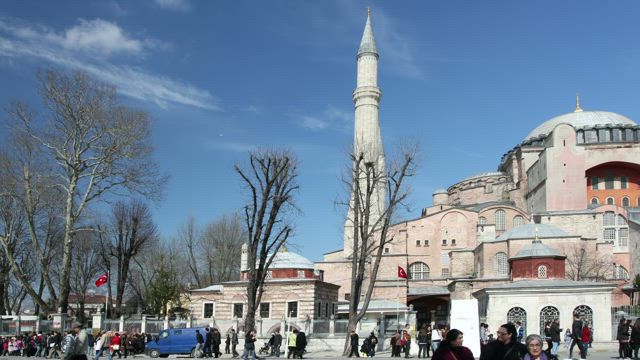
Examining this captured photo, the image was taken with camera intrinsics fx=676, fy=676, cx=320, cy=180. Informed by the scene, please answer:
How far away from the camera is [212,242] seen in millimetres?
51906

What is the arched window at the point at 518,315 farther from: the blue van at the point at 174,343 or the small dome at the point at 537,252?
the blue van at the point at 174,343

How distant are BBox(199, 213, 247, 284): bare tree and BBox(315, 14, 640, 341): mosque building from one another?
6355 millimetres

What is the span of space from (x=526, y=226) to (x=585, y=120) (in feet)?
80.5

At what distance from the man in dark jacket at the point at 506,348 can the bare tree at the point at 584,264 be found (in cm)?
3662

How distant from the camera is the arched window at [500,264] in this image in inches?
1674

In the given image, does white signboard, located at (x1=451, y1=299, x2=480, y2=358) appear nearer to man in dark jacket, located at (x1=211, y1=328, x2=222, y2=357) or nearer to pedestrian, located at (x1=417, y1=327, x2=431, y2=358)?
pedestrian, located at (x1=417, y1=327, x2=431, y2=358)

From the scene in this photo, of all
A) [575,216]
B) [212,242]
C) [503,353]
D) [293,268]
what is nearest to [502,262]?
[575,216]

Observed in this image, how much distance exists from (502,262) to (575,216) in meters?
7.96

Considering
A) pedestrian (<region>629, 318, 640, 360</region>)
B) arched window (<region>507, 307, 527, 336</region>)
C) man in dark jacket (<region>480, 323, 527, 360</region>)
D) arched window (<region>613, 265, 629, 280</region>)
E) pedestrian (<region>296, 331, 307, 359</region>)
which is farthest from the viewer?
arched window (<region>613, 265, 629, 280</region>)

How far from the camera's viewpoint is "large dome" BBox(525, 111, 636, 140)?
61.8 m

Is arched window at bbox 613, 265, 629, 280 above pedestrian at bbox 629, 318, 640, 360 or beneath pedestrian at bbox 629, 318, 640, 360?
above

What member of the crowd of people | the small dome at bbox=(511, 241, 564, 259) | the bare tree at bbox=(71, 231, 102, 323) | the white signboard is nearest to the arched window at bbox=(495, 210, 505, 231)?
the small dome at bbox=(511, 241, 564, 259)

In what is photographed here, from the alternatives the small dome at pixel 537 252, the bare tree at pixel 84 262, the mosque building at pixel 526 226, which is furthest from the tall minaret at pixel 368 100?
the small dome at pixel 537 252

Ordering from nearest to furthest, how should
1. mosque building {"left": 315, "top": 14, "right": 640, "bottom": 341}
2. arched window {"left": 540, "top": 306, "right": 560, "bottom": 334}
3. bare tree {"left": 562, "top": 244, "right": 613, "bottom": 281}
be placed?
arched window {"left": 540, "top": 306, "right": 560, "bottom": 334}
bare tree {"left": 562, "top": 244, "right": 613, "bottom": 281}
mosque building {"left": 315, "top": 14, "right": 640, "bottom": 341}
